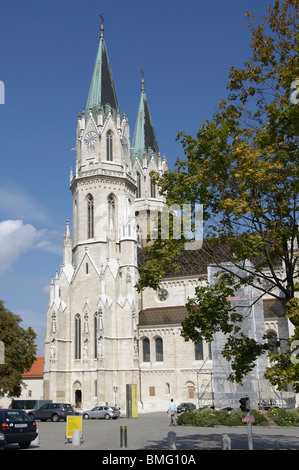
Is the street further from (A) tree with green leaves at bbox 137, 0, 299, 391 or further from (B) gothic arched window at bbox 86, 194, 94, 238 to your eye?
(B) gothic arched window at bbox 86, 194, 94, 238

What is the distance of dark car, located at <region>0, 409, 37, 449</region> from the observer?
17111 millimetres

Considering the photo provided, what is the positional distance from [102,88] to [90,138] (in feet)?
20.6

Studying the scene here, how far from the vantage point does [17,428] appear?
57.0ft

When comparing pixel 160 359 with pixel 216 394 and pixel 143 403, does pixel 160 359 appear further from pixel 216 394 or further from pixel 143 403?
pixel 216 394

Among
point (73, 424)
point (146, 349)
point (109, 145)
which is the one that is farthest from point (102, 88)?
point (73, 424)

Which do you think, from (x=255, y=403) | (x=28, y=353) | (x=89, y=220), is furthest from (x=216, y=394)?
(x=89, y=220)

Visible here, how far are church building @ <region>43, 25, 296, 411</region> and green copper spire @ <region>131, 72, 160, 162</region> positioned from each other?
11.1 metres

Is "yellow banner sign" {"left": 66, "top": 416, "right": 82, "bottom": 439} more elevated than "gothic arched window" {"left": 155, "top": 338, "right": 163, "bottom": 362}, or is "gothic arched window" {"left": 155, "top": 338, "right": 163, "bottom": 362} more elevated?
"gothic arched window" {"left": 155, "top": 338, "right": 163, "bottom": 362}

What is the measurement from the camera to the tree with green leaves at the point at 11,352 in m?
40.2

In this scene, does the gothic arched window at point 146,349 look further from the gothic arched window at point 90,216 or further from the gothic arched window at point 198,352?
the gothic arched window at point 90,216

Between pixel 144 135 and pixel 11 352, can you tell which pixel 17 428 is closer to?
pixel 11 352

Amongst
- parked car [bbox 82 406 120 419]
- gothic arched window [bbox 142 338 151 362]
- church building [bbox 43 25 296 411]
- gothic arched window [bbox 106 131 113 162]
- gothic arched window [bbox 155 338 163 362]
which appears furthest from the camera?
gothic arched window [bbox 106 131 113 162]

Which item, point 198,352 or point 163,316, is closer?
point 198,352

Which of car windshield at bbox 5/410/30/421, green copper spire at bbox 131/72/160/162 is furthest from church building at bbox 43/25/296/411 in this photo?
car windshield at bbox 5/410/30/421
